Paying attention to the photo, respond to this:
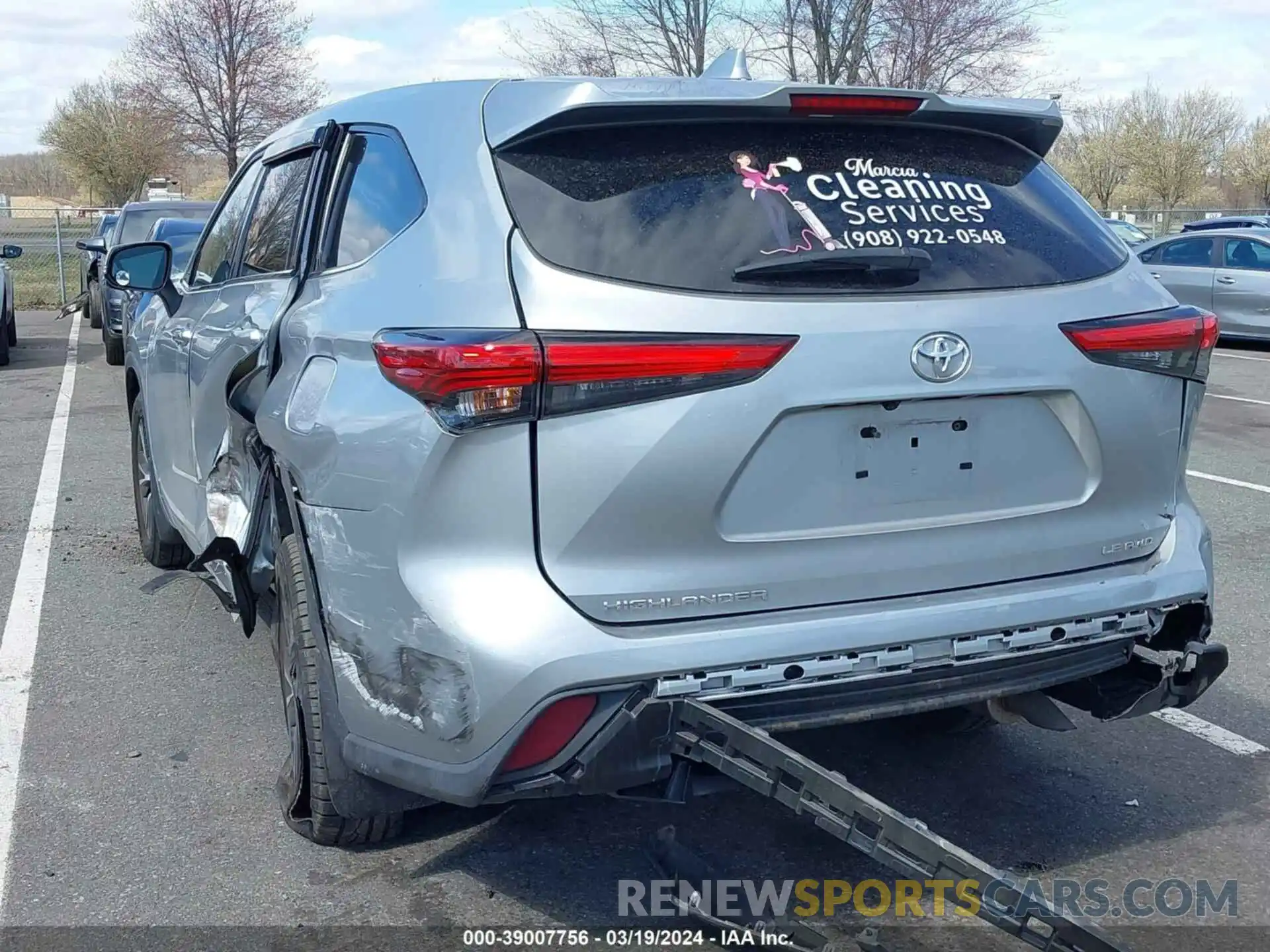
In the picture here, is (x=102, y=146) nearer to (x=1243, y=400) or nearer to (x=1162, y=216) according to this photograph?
(x=1162, y=216)

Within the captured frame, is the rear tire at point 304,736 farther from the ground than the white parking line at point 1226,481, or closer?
farther from the ground

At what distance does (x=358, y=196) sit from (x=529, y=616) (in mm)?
1297

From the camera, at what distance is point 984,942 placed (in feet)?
9.73

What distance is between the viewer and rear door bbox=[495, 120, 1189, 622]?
8.38 feet

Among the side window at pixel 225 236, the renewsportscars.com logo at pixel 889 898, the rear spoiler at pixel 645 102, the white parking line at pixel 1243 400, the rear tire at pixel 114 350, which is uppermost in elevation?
the rear spoiler at pixel 645 102

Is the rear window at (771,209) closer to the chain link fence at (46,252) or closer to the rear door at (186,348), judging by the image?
the rear door at (186,348)

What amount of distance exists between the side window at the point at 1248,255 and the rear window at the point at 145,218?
12.1 m

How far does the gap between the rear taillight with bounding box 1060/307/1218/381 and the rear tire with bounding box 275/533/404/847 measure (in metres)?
1.84

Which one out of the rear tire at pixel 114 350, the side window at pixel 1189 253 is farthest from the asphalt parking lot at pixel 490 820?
the side window at pixel 1189 253

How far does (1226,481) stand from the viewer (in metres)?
7.83

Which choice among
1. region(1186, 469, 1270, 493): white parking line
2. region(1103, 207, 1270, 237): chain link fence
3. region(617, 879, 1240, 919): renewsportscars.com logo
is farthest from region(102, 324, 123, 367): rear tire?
region(1103, 207, 1270, 237): chain link fence

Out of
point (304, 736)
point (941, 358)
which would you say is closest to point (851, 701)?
point (941, 358)

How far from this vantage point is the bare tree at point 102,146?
4309 centimetres

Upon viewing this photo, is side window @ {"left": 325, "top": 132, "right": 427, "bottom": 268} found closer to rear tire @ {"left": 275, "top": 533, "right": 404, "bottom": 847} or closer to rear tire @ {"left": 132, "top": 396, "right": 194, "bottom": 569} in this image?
rear tire @ {"left": 275, "top": 533, "right": 404, "bottom": 847}
